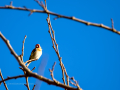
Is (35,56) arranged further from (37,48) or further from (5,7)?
(5,7)

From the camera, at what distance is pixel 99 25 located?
153 cm

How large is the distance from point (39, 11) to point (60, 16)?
21 centimetres

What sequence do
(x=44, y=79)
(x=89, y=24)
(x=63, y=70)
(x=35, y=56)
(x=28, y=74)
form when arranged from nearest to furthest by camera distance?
(x=89, y=24) → (x=44, y=79) → (x=28, y=74) → (x=63, y=70) → (x=35, y=56)

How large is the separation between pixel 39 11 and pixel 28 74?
71 centimetres

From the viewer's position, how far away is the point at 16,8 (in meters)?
1.54

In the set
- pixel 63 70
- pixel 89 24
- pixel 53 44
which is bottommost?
pixel 89 24

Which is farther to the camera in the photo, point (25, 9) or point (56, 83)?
point (56, 83)

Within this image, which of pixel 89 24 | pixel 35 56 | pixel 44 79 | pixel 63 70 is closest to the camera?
pixel 89 24

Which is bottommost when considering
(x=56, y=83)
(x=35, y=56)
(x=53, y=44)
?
(x=56, y=83)

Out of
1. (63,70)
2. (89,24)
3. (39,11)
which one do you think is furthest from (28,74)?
(63,70)

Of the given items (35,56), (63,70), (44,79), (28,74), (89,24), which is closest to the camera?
(89,24)

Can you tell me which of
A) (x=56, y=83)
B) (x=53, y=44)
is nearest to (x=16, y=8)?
(x=56, y=83)

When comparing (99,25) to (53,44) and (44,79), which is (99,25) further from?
(53,44)

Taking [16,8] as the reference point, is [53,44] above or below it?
above
